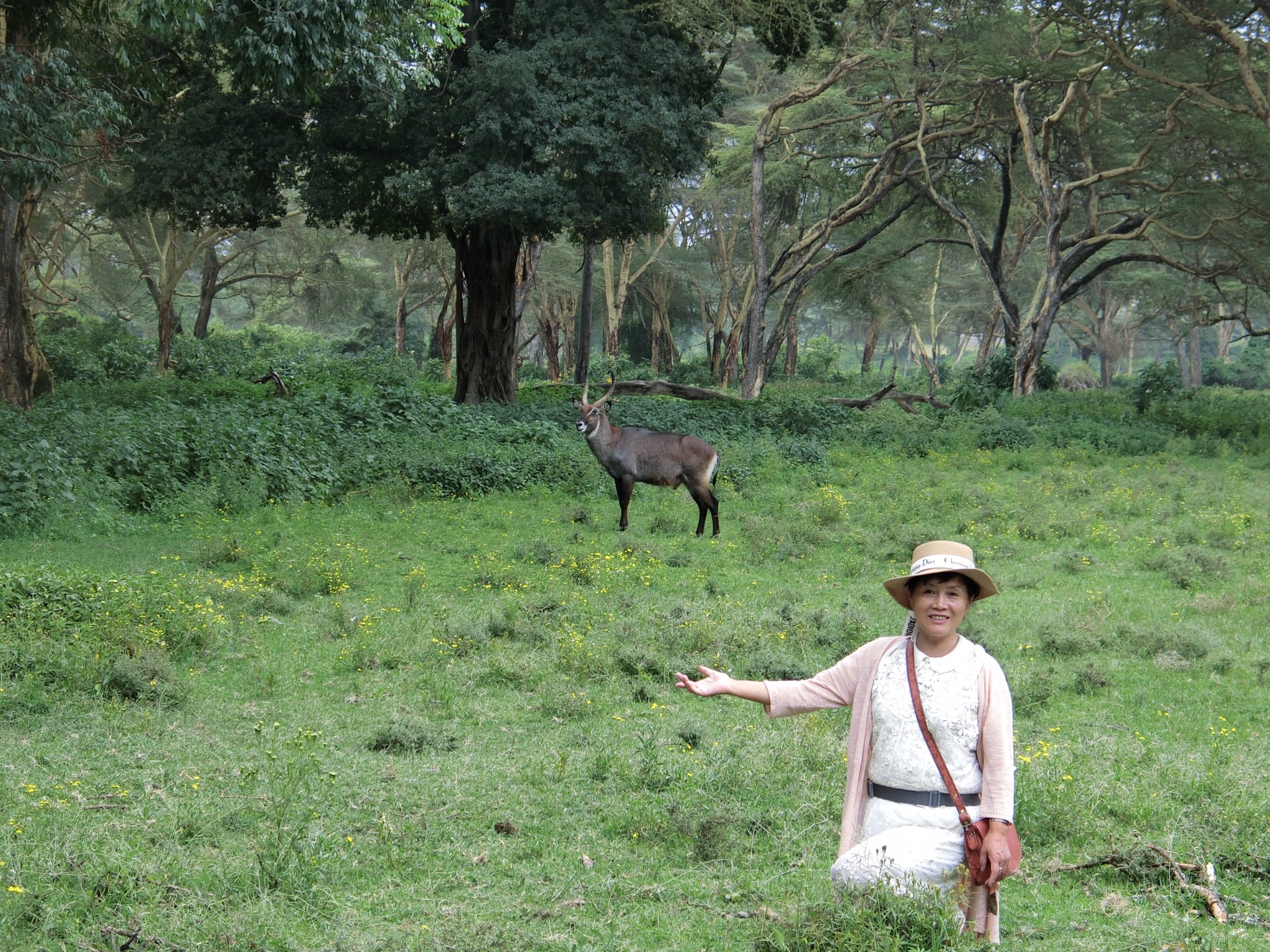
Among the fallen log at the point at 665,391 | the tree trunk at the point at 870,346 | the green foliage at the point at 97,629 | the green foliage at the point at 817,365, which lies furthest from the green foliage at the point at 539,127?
the green foliage at the point at 817,365

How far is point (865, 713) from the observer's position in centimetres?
378

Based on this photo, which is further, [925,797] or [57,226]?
[57,226]

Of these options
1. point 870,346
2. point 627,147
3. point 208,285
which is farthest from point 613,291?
point 627,147

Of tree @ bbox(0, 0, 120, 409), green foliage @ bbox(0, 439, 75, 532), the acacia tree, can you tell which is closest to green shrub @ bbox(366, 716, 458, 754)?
green foliage @ bbox(0, 439, 75, 532)

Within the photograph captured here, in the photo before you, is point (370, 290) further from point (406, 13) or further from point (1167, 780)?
point (1167, 780)

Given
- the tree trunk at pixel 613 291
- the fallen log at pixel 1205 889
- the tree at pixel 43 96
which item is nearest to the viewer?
the fallen log at pixel 1205 889

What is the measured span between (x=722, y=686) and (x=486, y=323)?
20.0 m

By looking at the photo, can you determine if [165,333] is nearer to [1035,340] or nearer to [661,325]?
[1035,340]

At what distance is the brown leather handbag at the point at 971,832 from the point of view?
350 cm

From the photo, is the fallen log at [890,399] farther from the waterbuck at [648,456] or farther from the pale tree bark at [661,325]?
the pale tree bark at [661,325]

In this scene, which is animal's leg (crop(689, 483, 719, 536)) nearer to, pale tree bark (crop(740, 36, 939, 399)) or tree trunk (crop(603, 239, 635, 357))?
pale tree bark (crop(740, 36, 939, 399))

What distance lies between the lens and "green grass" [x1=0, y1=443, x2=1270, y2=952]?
475cm

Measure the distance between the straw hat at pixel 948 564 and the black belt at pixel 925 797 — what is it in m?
0.60

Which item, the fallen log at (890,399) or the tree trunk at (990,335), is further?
the tree trunk at (990,335)
